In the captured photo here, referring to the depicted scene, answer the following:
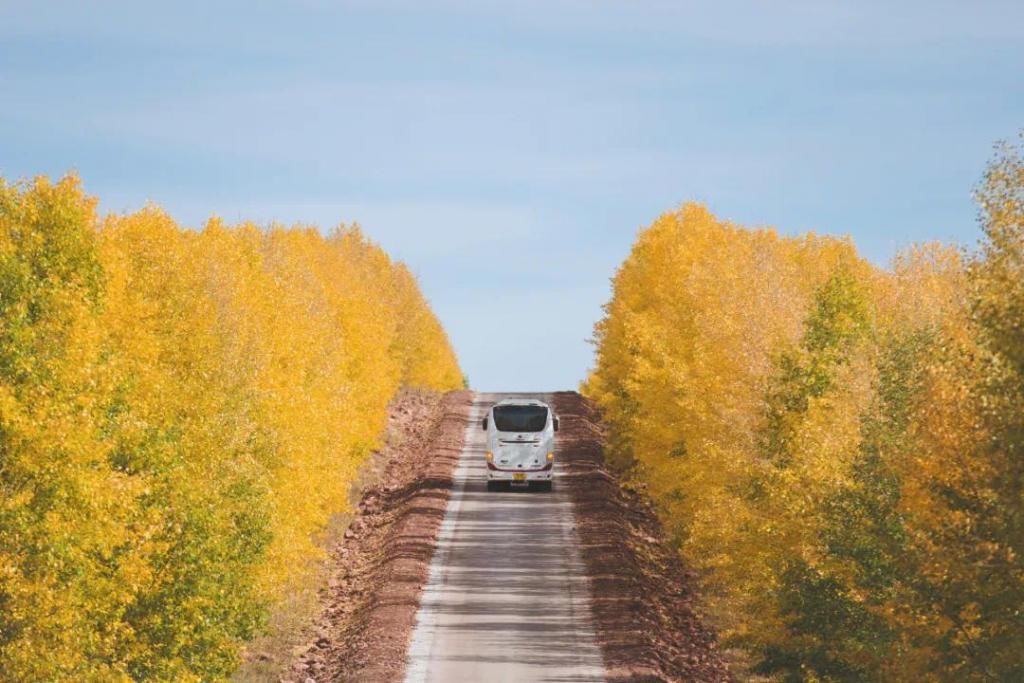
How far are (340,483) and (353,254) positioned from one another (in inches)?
2580

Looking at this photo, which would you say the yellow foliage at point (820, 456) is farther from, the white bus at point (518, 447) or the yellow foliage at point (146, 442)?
the yellow foliage at point (146, 442)

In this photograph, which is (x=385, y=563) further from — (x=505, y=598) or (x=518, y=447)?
(x=518, y=447)

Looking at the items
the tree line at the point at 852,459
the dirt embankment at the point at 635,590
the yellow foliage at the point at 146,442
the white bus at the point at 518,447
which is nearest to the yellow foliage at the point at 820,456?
the tree line at the point at 852,459

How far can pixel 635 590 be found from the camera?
45.2 meters

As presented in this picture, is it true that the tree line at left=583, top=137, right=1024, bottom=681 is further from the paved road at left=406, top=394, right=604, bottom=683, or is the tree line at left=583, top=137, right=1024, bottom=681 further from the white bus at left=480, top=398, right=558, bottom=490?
the white bus at left=480, top=398, right=558, bottom=490

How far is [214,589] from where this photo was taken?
33469mm

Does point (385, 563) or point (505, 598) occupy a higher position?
point (385, 563)

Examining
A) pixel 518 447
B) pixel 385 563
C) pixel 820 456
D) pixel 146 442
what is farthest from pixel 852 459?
pixel 518 447

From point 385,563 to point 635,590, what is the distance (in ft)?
32.1

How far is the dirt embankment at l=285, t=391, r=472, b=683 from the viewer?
38.0 m

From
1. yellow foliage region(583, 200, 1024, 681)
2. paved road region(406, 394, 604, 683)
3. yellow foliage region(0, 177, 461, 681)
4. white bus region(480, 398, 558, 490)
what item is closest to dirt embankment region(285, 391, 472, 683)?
paved road region(406, 394, 604, 683)

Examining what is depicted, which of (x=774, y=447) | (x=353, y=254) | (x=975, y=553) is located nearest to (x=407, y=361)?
(x=353, y=254)

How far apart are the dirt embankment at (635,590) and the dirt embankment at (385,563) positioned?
5647mm

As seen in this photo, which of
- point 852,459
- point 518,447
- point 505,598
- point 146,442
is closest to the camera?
point 852,459
